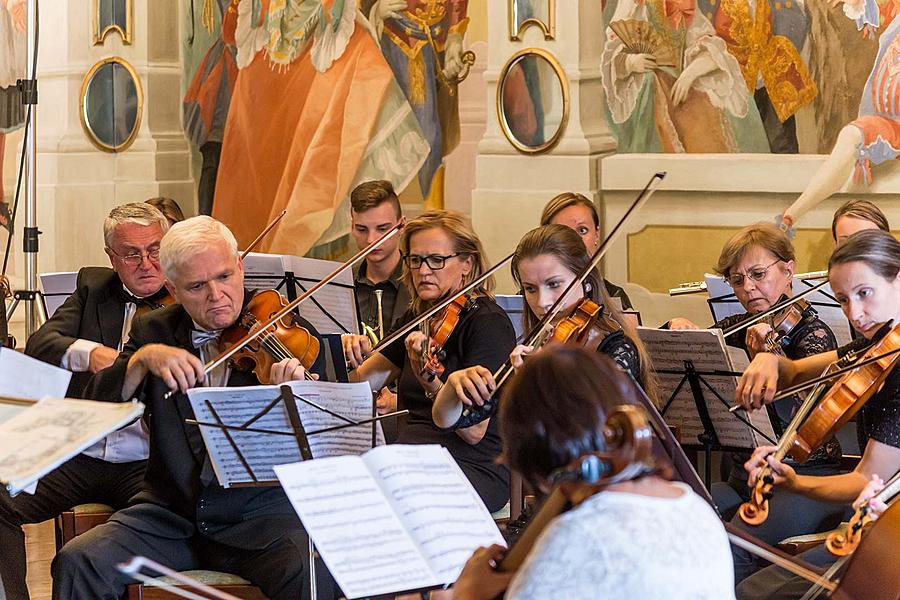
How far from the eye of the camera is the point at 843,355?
3.26m

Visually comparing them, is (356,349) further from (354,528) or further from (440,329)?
(354,528)

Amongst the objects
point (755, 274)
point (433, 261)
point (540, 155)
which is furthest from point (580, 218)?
point (540, 155)

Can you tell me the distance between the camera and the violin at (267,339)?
131 inches

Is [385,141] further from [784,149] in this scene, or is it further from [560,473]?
[560,473]

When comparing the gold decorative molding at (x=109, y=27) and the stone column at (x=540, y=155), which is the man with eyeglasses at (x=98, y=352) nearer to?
the stone column at (x=540, y=155)

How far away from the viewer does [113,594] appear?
313 centimetres

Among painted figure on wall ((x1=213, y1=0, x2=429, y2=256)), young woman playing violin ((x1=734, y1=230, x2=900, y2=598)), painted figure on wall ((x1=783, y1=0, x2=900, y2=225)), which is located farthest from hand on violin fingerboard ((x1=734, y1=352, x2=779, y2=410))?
painted figure on wall ((x1=213, y1=0, x2=429, y2=256))

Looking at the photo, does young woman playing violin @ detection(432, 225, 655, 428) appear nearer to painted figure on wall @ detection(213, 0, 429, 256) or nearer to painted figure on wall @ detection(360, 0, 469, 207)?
painted figure on wall @ detection(360, 0, 469, 207)

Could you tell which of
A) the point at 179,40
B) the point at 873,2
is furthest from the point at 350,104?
the point at 873,2

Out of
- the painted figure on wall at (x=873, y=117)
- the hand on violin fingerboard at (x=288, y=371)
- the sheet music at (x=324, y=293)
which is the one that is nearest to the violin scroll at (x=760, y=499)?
the hand on violin fingerboard at (x=288, y=371)

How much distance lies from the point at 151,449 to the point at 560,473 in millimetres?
1916

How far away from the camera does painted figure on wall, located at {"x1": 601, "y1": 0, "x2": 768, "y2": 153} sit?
5766 millimetres

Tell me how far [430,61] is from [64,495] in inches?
151

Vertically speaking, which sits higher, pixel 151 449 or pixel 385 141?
pixel 385 141
